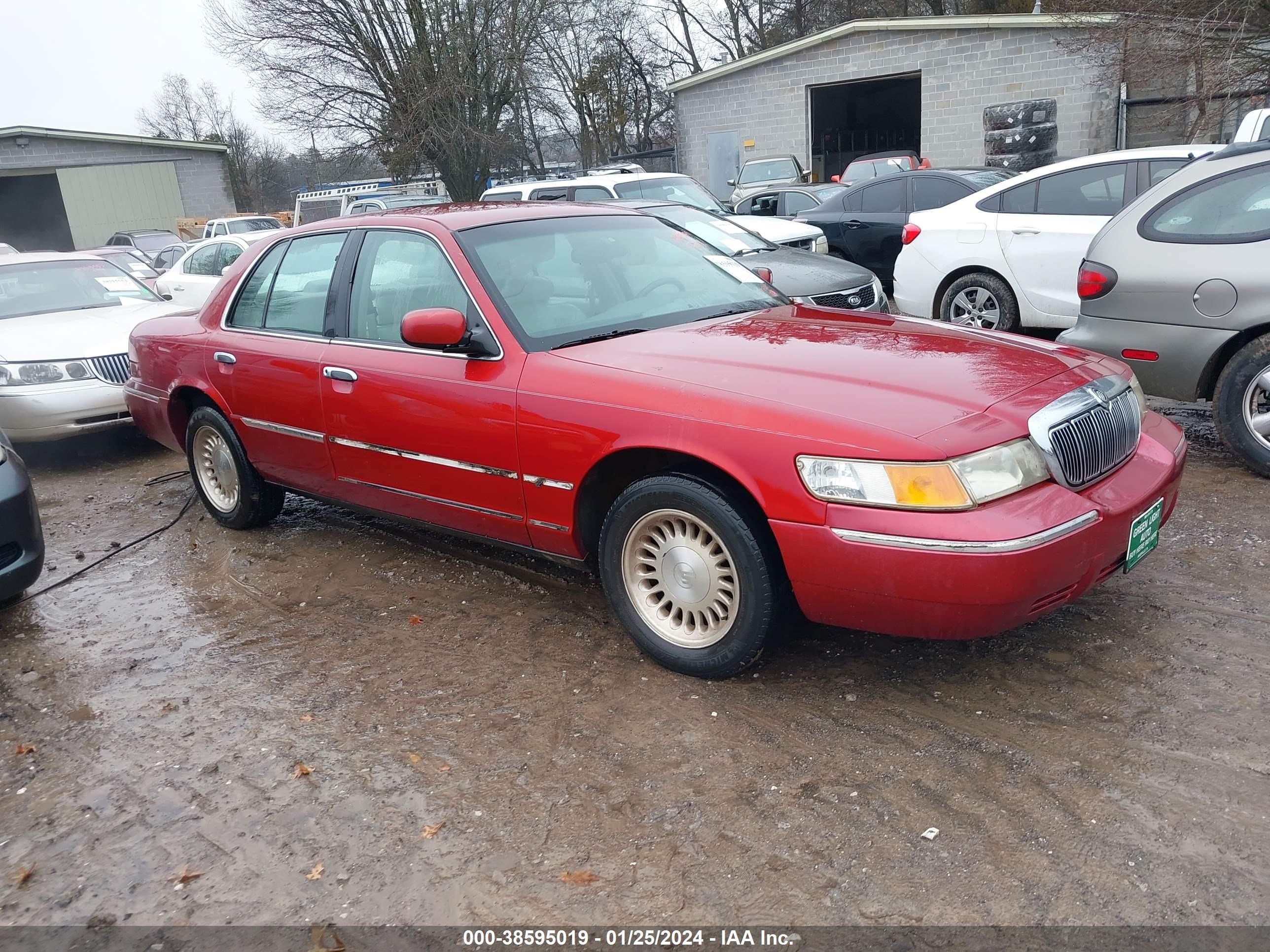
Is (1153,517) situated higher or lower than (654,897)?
higher

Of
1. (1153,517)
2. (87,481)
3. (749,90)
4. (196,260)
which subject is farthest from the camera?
(749,90)

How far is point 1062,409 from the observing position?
321cm

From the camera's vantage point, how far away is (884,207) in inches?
447

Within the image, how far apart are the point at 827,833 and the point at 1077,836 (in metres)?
0.64

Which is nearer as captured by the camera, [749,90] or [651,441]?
[651,441]

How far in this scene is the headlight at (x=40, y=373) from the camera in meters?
7.39

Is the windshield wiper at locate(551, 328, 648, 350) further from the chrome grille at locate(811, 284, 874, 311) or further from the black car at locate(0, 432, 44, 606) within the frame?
the chrome grille at locate(811, 284, 874, 311)

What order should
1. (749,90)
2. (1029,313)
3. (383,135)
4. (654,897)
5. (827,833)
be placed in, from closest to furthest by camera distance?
(654,897) → (827,833) → (1029,313) → (749,90) → (383,135)

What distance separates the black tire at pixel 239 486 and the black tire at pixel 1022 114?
64.7 feet

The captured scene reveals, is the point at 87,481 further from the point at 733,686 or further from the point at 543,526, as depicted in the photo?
the point at 733,686

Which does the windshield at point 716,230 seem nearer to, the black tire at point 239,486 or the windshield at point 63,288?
the black tire at point 239,486

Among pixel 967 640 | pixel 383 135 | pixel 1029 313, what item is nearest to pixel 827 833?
pixel 967 640

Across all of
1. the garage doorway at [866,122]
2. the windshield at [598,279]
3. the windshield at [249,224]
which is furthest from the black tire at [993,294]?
the garage doorway at [866,122]

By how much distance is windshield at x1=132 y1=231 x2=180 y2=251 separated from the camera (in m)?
25.6
